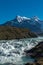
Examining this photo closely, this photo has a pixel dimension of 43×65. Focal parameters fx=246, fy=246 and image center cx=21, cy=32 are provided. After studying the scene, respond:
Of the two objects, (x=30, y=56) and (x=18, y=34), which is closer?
(x=30, y=56)

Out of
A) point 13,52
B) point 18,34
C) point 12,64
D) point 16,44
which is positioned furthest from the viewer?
point 18,34

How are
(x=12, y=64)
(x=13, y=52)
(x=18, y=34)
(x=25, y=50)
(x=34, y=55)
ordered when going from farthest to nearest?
1. (x=18, y=34)
2. (x=25, y=50)
3. (x=13, y=52)
4. (x=34, y=55)
5. (x=12, y=64)

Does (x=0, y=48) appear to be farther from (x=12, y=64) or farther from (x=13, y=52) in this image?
(x=12, y=64)

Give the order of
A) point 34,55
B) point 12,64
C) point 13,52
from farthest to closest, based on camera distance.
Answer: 1. point 13,52
2. point 34,55
3. point 12,64

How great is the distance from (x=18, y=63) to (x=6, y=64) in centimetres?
271

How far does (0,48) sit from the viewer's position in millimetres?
77062

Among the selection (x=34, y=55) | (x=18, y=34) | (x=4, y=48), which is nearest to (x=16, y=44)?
(x=4, y=48)

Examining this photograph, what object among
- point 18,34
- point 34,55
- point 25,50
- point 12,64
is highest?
point 18,34

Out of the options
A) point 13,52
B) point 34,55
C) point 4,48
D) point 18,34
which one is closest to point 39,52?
point 34,55

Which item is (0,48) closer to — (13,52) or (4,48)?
(4,48)

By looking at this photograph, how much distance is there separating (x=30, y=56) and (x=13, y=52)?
20.9ft

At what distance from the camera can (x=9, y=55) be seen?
6844 cm

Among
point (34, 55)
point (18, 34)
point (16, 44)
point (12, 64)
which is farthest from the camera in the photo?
point (18, 34)

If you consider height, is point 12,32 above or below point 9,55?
above
